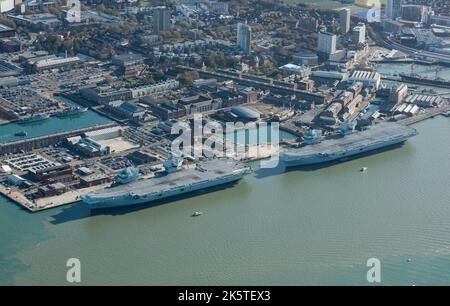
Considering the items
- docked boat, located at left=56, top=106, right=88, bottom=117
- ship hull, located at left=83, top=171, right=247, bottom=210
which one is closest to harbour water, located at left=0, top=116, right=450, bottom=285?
ship hull, located at left=83, top=171, right=247, bottom=210

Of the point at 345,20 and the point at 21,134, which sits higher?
the point at 345,20

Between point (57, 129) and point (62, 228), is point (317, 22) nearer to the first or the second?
point (57, 129)

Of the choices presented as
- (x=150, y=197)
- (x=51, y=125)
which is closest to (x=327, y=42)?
(x=51, y=125)

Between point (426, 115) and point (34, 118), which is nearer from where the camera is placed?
point (34, 118)

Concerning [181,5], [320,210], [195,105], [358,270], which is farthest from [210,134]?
[181,5]

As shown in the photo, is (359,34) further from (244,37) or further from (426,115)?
(426,115)

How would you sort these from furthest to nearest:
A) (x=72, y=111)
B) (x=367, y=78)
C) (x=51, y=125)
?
(x=367, y=78)
(x=72, y=111)
(x=51, y=125)
